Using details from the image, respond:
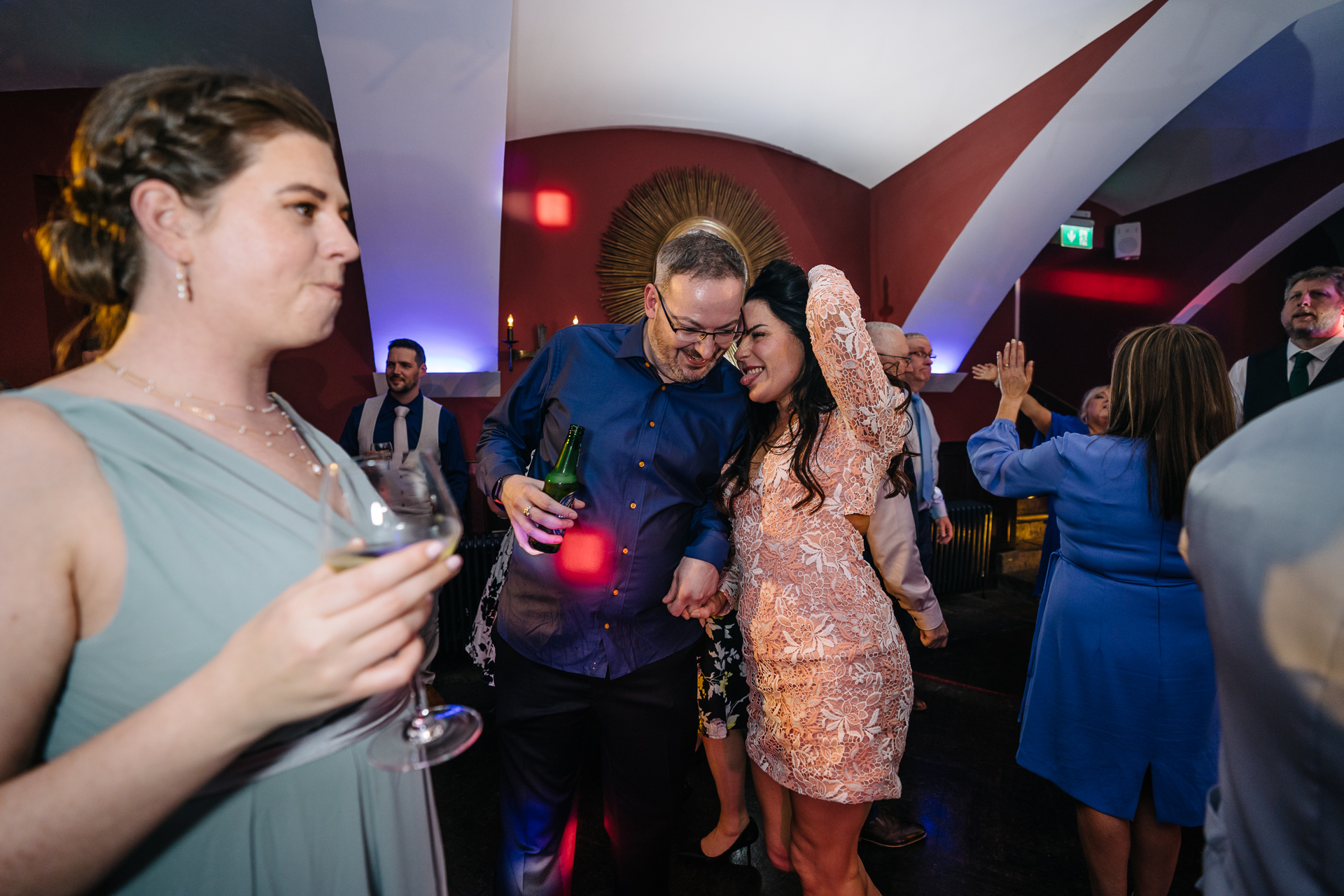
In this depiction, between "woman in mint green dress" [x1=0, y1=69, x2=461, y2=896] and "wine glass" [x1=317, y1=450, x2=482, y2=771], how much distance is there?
2.3 inches

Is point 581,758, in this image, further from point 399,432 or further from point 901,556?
point 399,432

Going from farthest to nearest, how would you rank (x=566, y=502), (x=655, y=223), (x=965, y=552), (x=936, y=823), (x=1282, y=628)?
1. (x=965, y=552)
2. (x=655, y=223)
3. (x=936, y=823)
4. (x=566, y=502)
5. (x=1282, y=628)

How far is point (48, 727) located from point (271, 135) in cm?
68

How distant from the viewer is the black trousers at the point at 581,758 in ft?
5.18

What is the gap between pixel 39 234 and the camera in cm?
73

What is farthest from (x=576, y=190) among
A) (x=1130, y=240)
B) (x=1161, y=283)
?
(x=1161, y=283)

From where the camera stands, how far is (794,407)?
1701mm

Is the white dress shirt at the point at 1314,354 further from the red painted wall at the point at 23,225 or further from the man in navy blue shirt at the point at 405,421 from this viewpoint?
the red painted wall at the point at 23,225

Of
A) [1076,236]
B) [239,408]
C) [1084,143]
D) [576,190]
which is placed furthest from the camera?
[1076,236]

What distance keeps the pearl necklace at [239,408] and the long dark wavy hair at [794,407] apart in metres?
1.11

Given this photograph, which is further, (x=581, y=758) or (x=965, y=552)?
(x=965, y=552)

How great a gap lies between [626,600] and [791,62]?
13.0 feet

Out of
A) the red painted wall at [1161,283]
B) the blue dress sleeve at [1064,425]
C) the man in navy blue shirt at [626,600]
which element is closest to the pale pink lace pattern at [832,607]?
the man in navy blue shirt at [626,600]

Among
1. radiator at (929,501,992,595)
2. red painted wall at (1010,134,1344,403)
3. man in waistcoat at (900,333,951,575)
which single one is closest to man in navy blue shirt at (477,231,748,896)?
man in waistcoat at (900,333,951,575)
